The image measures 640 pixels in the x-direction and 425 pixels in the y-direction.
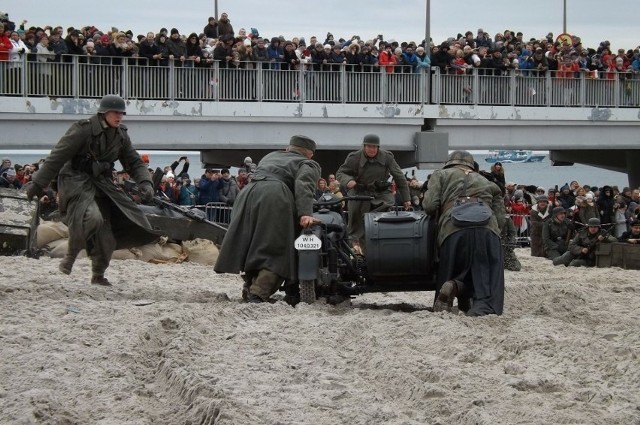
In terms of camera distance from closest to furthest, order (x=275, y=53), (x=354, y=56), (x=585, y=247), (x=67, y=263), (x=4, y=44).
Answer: (x=67, y=263) → (x=585, y=247) → (x=4, y=44) → (x=275, y=53) → (x=354, y=56)

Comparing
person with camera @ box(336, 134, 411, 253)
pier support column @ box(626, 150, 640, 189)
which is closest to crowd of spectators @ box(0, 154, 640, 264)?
person with camera @ box(336, 134, 411, 253)

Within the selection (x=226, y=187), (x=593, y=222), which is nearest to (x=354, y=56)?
(x=226, y=187)

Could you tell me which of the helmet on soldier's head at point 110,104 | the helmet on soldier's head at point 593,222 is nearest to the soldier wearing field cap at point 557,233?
the helmet on soldier's head at point 593,222

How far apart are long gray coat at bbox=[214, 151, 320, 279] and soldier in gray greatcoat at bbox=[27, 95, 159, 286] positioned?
114 cm

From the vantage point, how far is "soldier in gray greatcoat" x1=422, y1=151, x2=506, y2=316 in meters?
10.9

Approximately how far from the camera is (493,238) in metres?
11.1

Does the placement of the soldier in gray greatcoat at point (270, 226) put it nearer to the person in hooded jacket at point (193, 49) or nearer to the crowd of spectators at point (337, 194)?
the crowd of spectators at point (337, 194)

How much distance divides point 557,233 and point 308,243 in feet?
38.1

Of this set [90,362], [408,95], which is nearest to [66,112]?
[408,95]

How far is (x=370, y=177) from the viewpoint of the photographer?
1544 centimetres

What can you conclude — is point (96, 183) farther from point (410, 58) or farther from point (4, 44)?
point (410, 58)

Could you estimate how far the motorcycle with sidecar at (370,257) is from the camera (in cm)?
1103

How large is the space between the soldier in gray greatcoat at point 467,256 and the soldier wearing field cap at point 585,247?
957 cm

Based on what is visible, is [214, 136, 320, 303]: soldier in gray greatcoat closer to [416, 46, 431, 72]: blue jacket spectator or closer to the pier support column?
[416, 46, 431, 72]: blue jacket spectator
